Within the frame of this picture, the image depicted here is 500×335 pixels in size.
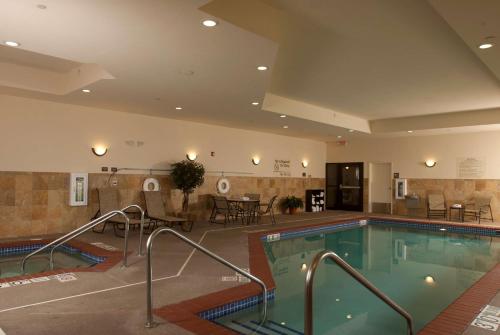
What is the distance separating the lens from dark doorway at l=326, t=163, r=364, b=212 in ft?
46.4

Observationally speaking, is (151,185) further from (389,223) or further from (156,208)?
(389,223)

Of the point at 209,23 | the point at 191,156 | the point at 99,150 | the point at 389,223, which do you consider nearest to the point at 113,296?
the point at 209,23

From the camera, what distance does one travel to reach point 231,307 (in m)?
3.66

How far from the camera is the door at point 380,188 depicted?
13453 millimetres

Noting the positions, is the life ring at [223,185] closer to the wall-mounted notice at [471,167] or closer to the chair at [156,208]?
the chair at [156,208]

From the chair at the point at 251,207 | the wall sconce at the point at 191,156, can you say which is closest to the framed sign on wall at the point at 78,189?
the wall sconce at the point at 191,156

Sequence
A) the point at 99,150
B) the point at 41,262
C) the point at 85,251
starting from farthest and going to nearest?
the point at 99,150, the point at 85,251, the point at 41,262

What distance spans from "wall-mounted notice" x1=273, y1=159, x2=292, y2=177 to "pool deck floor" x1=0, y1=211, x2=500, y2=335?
7001 mm

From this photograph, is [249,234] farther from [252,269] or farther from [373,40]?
[373,40]

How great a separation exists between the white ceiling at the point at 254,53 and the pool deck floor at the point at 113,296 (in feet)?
8.98

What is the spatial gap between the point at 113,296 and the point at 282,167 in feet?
31.8

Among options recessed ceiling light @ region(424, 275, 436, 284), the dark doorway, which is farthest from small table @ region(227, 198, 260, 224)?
the dark doorway

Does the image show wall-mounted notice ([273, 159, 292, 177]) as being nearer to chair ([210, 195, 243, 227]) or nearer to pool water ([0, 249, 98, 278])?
chair ([210, 195, 243, 227])

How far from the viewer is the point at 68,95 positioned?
6.98 metres
